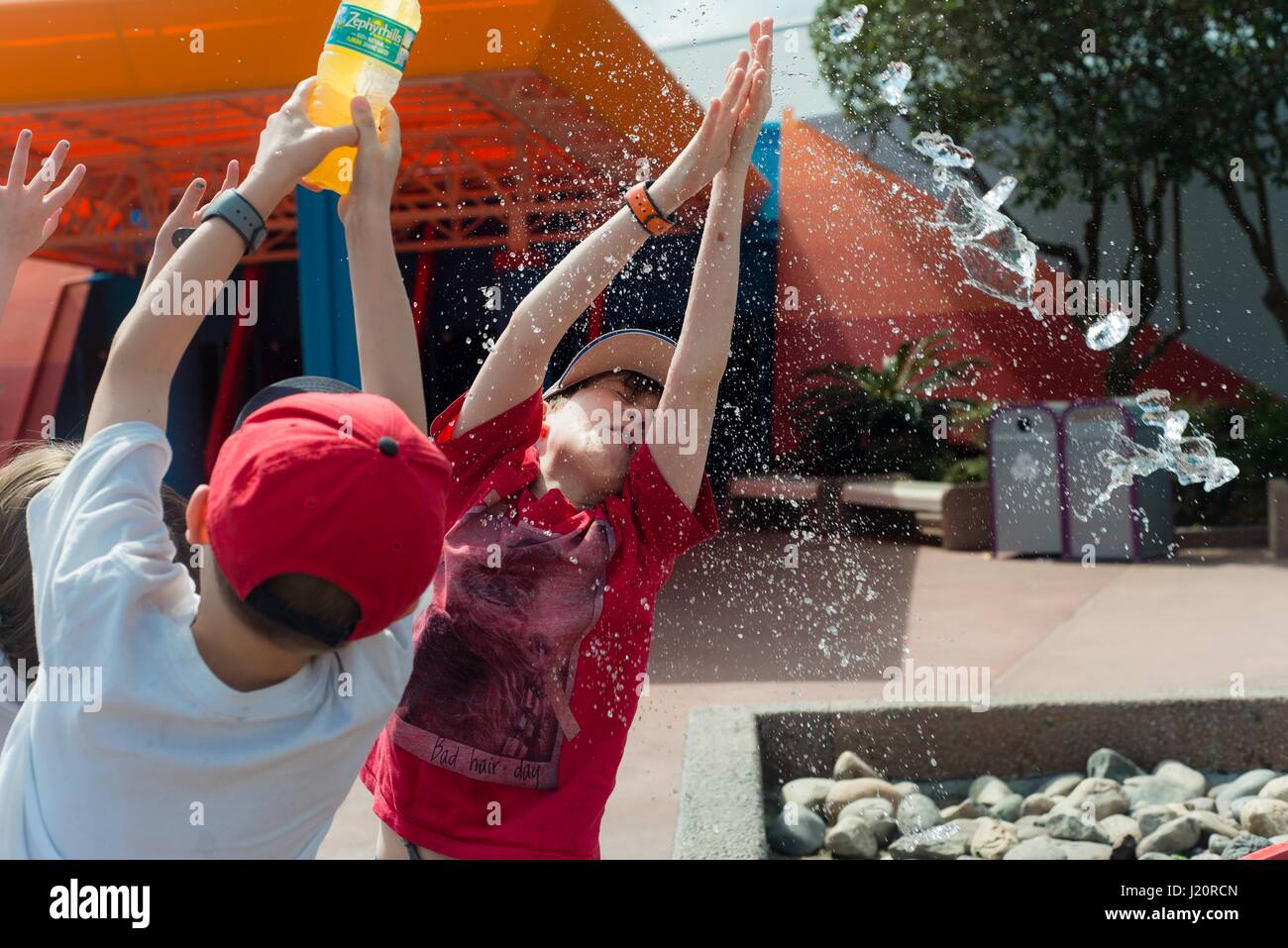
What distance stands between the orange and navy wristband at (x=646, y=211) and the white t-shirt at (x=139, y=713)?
0.90 meters

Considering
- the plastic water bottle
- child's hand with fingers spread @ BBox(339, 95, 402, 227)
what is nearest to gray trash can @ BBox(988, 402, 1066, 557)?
the plastic water bottle

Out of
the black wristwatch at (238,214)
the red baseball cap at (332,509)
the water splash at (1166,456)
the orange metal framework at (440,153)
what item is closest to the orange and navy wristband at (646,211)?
the black wristwatch at (238,214)

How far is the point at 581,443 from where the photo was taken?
85.9 inches

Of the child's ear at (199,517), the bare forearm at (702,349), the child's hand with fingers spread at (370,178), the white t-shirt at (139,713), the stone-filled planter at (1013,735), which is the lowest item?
the stone-filled planter at (1013,735)

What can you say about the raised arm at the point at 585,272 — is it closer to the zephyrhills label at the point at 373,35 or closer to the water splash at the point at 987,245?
the zephyrhills label at the point at 373,35

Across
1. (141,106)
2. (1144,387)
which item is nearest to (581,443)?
(141,106)

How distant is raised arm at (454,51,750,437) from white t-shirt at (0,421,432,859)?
689 millimetres

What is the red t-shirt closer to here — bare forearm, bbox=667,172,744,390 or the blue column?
bare forearm, bbox=667,172,744,390

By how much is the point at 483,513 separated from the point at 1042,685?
4600 mm

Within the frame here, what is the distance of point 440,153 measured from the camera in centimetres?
1077

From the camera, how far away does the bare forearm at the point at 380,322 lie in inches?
64.1

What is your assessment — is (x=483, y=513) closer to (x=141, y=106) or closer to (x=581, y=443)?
(x=581, y=443)

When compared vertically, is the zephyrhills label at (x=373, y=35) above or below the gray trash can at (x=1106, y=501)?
above
